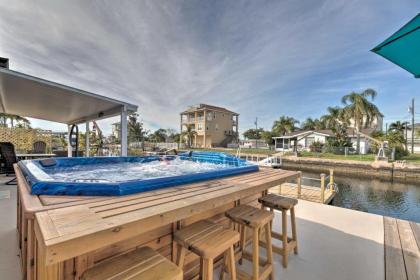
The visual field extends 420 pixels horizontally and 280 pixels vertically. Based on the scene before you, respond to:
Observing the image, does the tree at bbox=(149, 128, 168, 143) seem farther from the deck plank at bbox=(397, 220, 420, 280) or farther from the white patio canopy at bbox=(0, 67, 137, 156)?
the deck plank at bbox=(397, 220, 420, 280)

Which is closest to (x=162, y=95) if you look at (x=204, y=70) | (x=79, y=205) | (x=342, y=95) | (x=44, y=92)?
(x=204, y=70)

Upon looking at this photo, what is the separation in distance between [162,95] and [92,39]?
796cm

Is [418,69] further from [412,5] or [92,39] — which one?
[92,39]

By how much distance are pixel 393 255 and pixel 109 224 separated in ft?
11.0

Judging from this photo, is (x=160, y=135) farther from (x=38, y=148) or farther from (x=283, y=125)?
(x=38, y=148)

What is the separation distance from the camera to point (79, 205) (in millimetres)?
1119

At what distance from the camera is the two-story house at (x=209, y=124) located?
97.2ft

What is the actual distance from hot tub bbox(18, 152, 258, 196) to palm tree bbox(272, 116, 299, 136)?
28509 millimetres

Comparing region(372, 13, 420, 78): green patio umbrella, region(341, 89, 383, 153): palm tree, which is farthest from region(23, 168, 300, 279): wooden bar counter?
region(341, 89, 383, 153): palm tree

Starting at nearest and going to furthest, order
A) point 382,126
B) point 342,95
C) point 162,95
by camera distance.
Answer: point 162,95
point 342,95
point 382,126

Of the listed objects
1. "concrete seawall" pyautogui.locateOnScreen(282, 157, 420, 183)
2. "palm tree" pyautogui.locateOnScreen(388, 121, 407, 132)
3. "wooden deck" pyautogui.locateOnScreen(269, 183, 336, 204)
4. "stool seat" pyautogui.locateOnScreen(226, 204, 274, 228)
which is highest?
"palm tree" pyautogui.locateOnScreen(388, 121, 407, 132)

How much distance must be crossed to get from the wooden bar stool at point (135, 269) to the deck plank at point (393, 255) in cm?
247

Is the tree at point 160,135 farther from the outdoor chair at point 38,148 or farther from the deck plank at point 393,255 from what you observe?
the deck plank at point 393,255

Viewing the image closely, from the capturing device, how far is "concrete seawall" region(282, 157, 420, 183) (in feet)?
41.8
